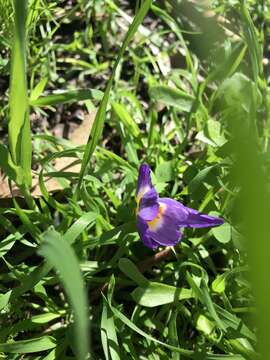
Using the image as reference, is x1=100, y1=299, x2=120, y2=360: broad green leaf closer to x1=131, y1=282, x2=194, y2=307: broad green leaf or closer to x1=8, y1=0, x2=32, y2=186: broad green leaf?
x1=131, y1=282, x2=194, y2=307: broad green leaf

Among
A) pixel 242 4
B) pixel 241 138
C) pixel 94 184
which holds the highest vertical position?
pixel 241 138

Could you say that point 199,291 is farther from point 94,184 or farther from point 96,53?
point 96,53

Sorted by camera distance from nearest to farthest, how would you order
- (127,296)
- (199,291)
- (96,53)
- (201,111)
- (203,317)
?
(199,291) → (203,317) → (127,296) → (201,111) → (96,53)

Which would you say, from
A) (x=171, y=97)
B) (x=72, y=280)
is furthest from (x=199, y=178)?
(x=72, y=280)

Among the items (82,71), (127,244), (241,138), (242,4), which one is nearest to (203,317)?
(127,244)

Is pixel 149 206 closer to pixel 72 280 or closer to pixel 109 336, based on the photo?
pixel 109 336

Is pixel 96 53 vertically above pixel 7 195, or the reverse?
pixel 96 53

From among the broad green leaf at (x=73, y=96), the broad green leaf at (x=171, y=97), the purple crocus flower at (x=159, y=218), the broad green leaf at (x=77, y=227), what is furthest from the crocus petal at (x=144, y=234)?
the broad green leaf at (x=171, y=97)
